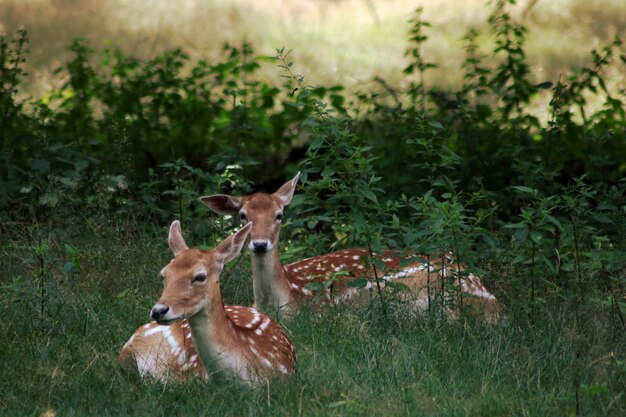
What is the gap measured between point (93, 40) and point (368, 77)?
3034 millimetres

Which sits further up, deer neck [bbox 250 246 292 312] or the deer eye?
the deer eye

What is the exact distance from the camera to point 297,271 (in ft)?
21.9

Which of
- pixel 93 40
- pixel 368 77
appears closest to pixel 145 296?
pixel 368 77

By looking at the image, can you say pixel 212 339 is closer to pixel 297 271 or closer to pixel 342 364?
pixel 342 364

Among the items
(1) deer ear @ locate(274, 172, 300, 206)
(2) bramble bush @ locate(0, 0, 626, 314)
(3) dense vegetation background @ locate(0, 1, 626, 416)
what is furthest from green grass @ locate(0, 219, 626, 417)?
(1) deer ear @ locate(274, 172, 300, 206)

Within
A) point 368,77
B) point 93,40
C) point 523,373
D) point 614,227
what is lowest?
point 523,373

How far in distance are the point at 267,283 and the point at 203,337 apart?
1.52 m

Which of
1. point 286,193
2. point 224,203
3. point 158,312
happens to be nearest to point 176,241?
point 158,312

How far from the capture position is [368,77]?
37.6 ft

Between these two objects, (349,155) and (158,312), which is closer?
(158,312)

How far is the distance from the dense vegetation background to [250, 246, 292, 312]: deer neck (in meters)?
0.29

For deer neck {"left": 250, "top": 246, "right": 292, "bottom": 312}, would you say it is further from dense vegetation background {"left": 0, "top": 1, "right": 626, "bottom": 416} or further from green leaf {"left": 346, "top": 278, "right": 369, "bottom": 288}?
green leaf {"left": 346, "top": 278, "right": 369, "bottom": 288}

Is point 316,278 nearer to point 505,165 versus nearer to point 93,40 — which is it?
point 505,165

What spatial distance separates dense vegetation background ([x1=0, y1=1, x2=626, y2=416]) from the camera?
4.63 m
